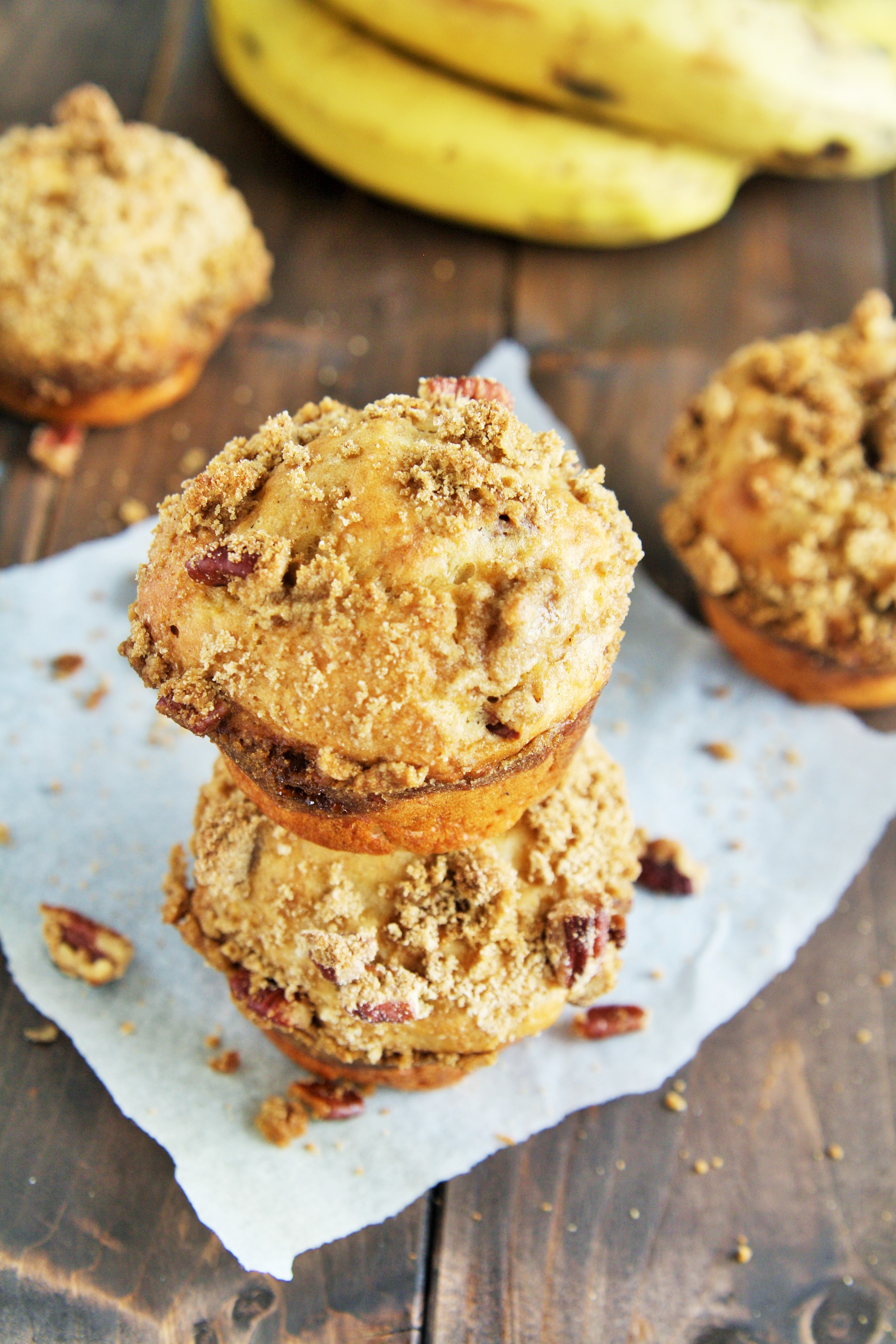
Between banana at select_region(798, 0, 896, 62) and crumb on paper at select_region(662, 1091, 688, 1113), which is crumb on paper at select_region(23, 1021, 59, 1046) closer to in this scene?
crumb on paper at select_region(662, 1091, 688, 1113)

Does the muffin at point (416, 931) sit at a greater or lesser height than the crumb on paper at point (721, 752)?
greater

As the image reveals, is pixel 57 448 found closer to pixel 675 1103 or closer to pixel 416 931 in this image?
pixel 416 931

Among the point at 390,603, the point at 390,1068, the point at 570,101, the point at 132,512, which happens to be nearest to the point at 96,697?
the point at 132,512

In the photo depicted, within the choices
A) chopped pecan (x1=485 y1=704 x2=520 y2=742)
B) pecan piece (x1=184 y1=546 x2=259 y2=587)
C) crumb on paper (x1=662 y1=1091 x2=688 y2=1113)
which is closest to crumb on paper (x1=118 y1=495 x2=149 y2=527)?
pecan piece (x1=184 y1=546 x2=259 y2=587)

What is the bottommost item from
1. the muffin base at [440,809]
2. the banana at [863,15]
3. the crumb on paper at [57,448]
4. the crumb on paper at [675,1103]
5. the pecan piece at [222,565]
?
the crumb on paper at [675,1103]

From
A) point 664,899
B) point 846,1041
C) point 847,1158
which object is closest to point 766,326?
point 664,899

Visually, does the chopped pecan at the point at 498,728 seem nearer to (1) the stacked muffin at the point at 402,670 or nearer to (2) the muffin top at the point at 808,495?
(1) the stacked muffin at the point at 402,670

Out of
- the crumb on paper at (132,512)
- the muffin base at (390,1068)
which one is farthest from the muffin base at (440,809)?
the crumb on paper at (132,512)
